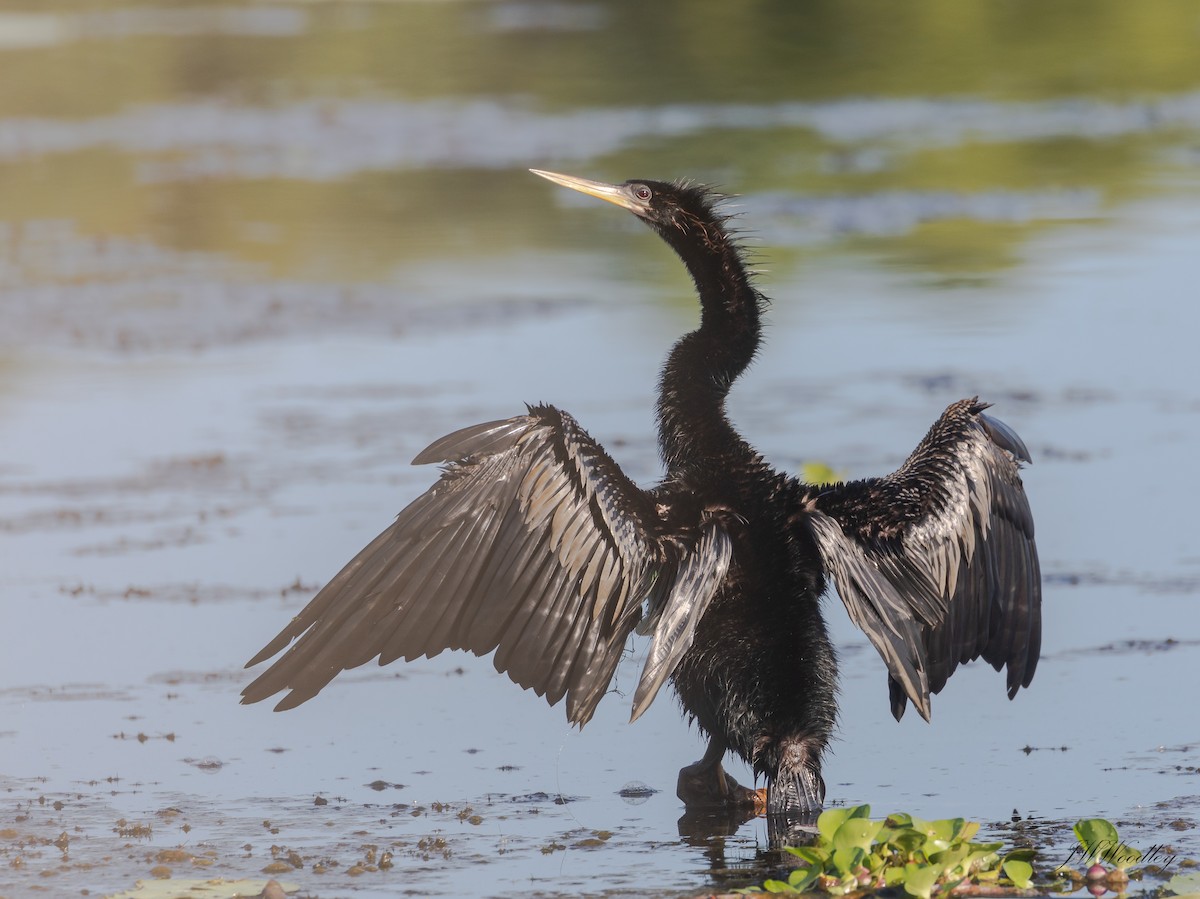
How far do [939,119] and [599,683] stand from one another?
12433 mm

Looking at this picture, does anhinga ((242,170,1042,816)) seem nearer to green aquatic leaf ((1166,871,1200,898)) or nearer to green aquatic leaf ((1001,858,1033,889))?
green aquatic leaf ((1001,858,1033,889))

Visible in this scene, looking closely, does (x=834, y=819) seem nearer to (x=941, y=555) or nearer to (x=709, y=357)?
(x=941, y=555)

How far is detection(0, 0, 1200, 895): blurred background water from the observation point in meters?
5.22

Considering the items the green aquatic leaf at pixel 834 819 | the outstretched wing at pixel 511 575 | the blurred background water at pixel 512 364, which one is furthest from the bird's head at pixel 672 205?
the green aquatic leaf at pixel 834 819

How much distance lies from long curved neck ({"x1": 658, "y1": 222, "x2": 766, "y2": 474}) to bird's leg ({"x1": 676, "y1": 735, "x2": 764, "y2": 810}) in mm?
774

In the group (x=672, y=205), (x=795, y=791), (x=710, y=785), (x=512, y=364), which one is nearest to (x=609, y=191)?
(x=672, y=205)

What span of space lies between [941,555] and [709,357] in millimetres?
893

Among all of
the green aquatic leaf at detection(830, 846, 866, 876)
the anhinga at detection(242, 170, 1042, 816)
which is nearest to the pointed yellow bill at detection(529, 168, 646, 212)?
the anhinga at detection(242, 170, 1042, 816)

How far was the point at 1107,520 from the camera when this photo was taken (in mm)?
7180

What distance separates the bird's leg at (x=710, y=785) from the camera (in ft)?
17.2

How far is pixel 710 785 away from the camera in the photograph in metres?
5.25

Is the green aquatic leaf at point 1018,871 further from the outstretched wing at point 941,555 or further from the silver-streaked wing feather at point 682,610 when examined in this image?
the silver-streaked wing feather at point 682,610

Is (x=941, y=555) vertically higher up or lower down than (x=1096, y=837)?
higher up

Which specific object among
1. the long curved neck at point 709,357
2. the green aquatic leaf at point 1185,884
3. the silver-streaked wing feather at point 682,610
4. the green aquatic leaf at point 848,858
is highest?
the long curved neck at point 709,357
